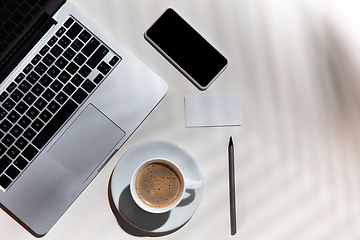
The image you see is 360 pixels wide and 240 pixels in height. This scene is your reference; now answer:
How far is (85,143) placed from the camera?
24.6 inches

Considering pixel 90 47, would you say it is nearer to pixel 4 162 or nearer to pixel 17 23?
pixel 17 23

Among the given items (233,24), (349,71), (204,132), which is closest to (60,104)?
(204,132)

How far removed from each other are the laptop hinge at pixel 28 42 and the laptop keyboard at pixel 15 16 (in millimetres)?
31

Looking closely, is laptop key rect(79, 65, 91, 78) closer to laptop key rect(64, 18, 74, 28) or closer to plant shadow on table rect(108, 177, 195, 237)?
laptop key rect(64, 18, 74, 28)

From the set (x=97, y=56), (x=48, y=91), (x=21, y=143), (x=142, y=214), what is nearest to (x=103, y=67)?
(x=97, y=56)

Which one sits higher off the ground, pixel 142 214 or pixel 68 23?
pixel 68 23

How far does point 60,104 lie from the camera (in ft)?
2.01

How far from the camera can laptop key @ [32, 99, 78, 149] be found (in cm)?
61

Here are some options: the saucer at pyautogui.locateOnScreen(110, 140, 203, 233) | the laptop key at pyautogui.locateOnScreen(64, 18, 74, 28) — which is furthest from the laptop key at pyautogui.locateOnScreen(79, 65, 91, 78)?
the saucer at pyautogui.locateOnScreen(110, 140, 203, 233)

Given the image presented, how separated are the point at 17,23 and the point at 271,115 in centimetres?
62

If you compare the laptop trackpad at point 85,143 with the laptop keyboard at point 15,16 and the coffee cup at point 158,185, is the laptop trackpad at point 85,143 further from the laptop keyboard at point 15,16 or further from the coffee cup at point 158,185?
the laptop keyboard at point 15,16

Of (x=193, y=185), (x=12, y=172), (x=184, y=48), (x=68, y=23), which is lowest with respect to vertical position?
(x=12, y=172)

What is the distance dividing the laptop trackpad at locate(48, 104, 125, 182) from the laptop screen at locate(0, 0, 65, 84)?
196 mm

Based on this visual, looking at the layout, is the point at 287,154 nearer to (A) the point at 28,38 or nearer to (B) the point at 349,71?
(B) the point at 349,71
